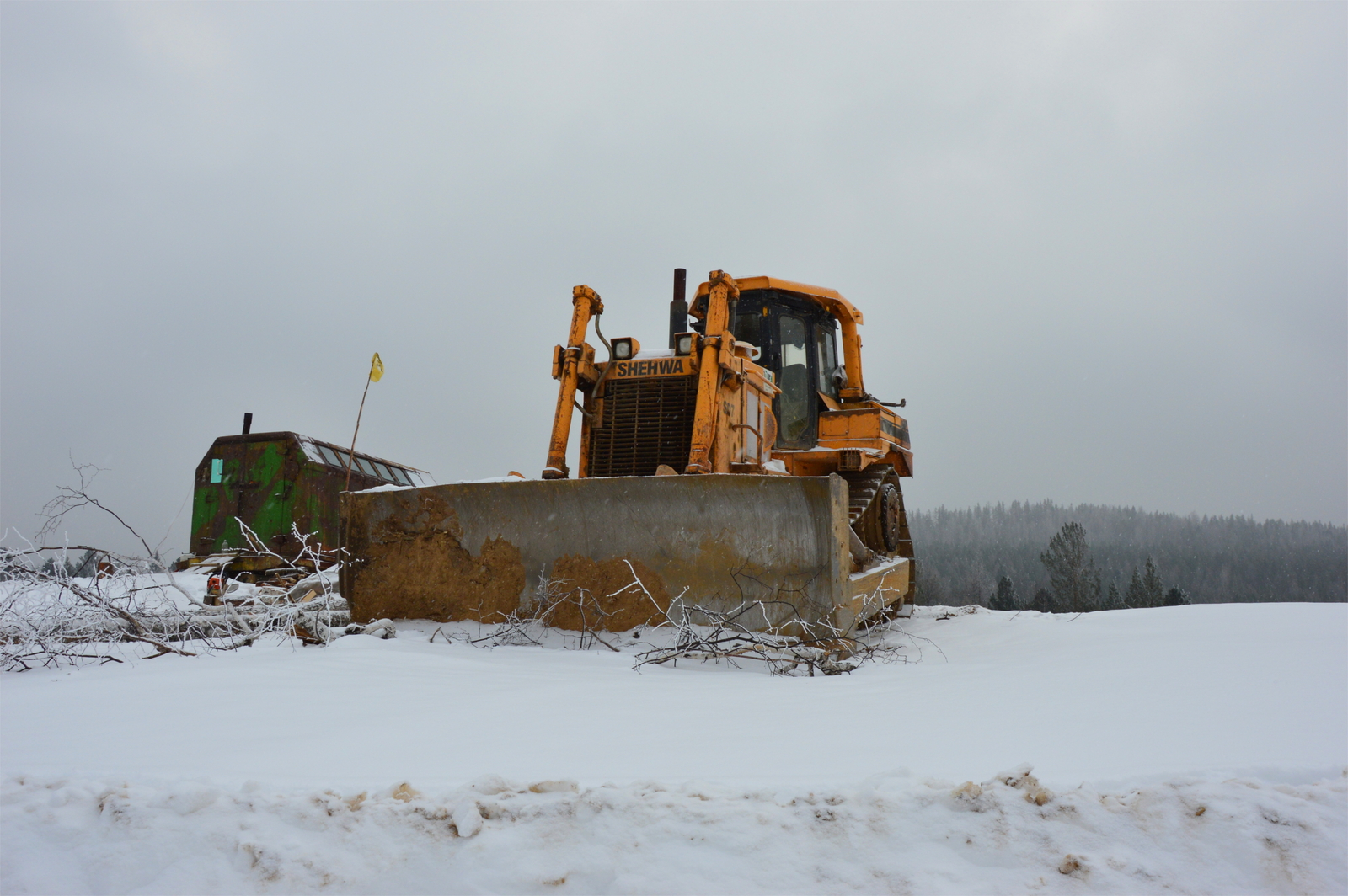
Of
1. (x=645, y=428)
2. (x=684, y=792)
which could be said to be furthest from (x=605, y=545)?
(x=684, y=792)

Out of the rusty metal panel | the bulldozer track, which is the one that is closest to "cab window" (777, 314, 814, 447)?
the bulldozer track

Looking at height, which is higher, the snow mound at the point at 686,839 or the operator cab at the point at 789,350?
the operator cab at the point at 789,350

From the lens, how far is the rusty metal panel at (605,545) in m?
3.76

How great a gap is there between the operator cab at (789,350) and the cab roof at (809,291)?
0.05 metres

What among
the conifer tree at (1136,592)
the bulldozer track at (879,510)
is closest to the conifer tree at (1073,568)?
the conifer tree at (1136,592)

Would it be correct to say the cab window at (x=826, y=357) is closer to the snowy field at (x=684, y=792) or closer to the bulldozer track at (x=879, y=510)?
the bulldozer track at (x=879, y=510)

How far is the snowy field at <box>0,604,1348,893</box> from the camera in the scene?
1231 mm

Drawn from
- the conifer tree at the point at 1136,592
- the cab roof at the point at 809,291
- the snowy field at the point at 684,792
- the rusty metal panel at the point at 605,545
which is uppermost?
the cab roof at the point at 809,291

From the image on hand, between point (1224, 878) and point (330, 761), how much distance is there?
1695 millimetres

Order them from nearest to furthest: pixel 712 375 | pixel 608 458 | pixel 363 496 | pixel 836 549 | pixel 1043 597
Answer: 1. pixel 836 549
2. pixel 363 496
3. pixel 712 375
4. pixel 608 458
5. pixel 1043 597

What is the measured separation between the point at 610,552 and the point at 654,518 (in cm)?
31

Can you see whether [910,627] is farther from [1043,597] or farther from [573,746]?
[1043,597]

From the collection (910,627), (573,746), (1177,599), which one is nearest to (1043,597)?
(1177,599)

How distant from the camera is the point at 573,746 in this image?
1790 millimetres
